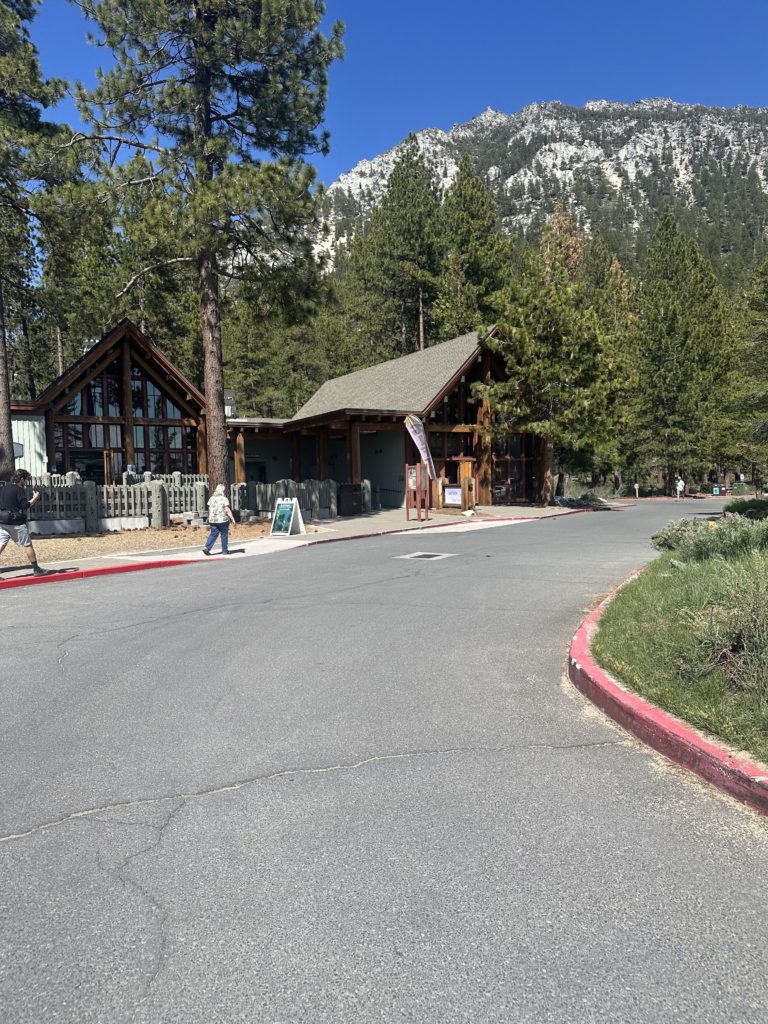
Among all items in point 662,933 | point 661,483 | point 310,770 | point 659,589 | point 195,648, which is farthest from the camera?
point 661,483

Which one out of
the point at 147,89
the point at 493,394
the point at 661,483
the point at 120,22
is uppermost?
the point at 120,22

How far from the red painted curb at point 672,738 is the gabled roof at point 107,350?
84.2ft

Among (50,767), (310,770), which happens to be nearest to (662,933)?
(310,770)

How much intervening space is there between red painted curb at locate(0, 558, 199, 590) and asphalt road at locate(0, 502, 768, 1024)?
220 inches

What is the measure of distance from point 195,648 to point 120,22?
18923 mm

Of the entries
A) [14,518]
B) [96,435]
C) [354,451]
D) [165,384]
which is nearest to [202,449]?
[165,384]

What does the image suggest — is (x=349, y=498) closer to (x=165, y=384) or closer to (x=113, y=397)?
(x=165, y=384)

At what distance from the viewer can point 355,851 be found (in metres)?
3.43

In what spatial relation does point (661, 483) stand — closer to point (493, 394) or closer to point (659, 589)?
point (493, 394)

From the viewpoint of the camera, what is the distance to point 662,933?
9.20ft

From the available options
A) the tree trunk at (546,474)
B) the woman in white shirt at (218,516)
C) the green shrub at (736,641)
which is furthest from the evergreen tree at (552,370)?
the green shrub at (736,641)

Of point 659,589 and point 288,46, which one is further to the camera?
point 288,46

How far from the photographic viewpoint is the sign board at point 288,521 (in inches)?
782

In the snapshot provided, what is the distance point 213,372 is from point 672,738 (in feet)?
61.5
